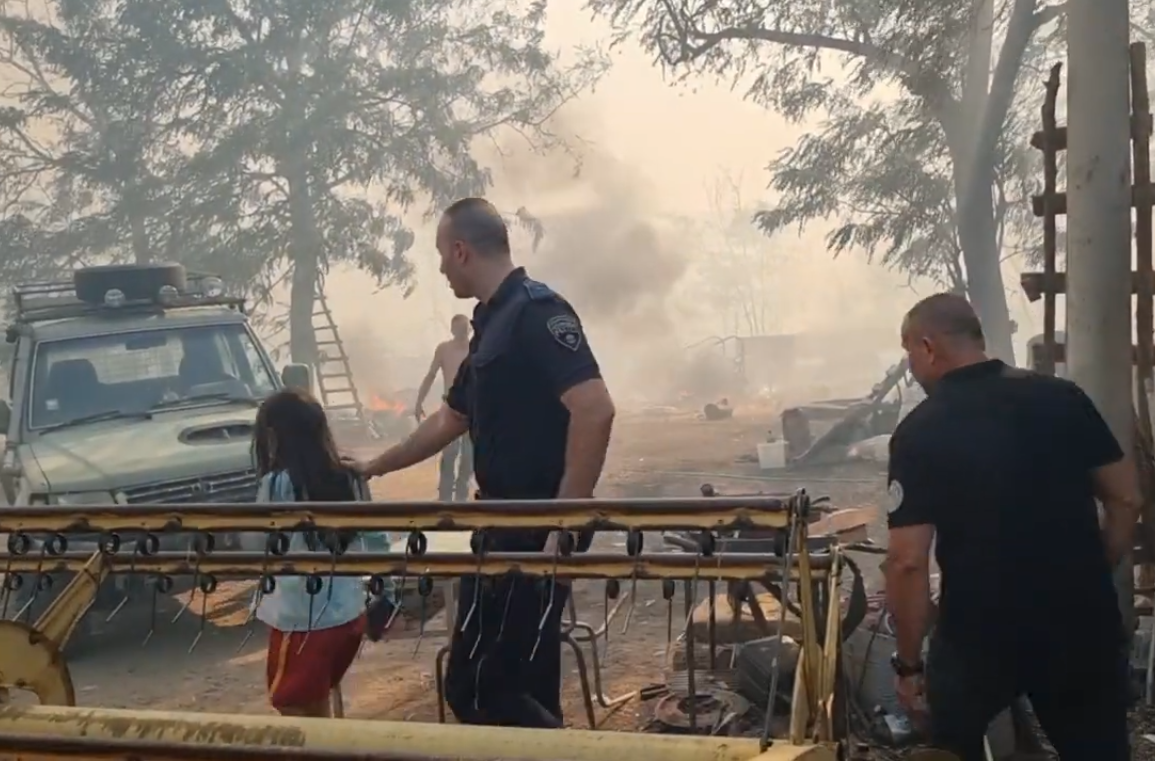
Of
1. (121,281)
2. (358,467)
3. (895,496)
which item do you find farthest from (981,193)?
(895,496)

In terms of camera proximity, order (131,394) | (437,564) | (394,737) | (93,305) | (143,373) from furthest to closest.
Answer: (93,305) < (143,373) < (131,394) < (437,564) < (394,737)

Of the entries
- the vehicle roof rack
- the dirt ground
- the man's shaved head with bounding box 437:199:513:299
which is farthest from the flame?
the man's shaved head with bounding box 437:199:513:299

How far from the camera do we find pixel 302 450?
167 inches

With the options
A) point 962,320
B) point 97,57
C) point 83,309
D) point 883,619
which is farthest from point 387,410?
point 962,320

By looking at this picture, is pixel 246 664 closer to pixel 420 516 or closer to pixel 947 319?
pixel 420 516

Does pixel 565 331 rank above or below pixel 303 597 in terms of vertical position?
above

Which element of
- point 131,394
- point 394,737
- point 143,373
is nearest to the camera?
point 394,737

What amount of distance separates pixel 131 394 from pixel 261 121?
538 inches

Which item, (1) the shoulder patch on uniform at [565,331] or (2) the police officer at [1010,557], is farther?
(1) the shoulder patch on uniform at [565,331]

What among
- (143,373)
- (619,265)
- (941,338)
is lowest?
(143,373)

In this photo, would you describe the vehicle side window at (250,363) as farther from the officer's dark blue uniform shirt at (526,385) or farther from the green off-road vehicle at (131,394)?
the officer's dark blue uniform shirt at (526,385)

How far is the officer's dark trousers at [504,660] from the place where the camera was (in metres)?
3.70

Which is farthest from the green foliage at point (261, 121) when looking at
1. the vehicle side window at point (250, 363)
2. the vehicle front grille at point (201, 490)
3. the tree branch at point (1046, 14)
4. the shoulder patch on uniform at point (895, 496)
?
the shoulder patch on uniform at point (895, 496)

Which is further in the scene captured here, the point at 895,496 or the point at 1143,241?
the point at 1143,241
